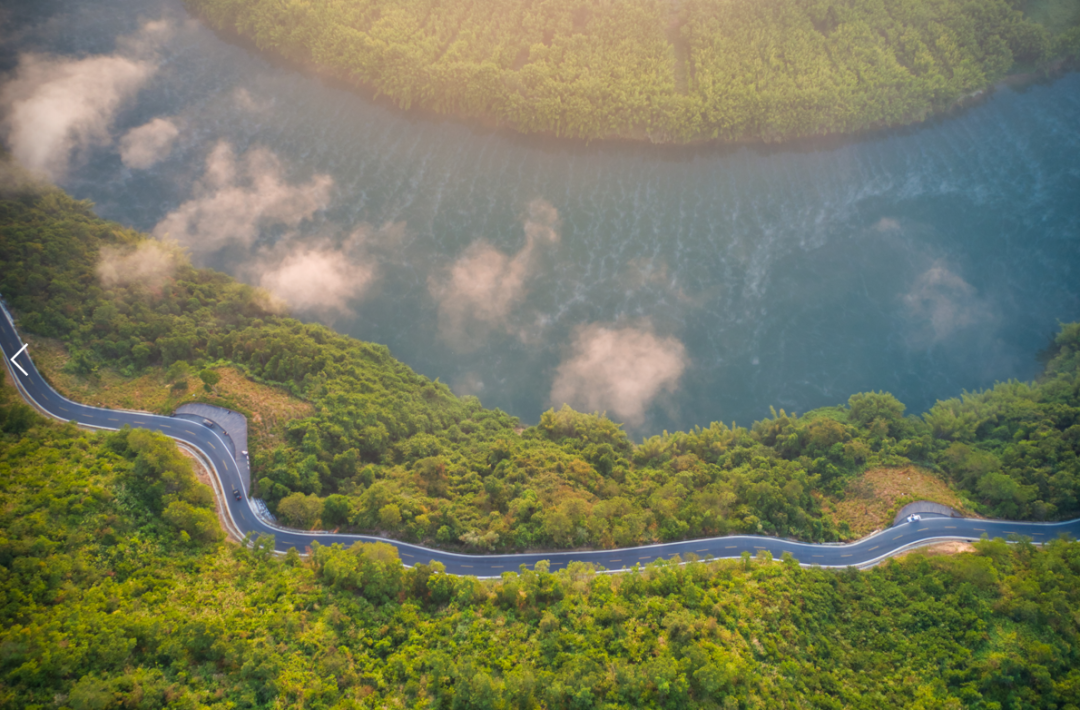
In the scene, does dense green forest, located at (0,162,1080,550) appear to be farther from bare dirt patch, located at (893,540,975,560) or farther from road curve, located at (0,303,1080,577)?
bare dirt patch, located at (893,540,975,560)

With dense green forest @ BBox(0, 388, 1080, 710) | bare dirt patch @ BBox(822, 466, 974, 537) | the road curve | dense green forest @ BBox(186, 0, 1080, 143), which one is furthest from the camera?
dense green forest @ BBox(186, 0, 1080, 143)

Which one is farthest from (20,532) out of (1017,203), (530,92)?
(1017,203)

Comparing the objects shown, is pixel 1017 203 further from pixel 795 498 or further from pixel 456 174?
pixel 456 174

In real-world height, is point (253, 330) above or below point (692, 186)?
below

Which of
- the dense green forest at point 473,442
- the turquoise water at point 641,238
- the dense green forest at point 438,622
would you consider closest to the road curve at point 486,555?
the dense green forest at point 473,442

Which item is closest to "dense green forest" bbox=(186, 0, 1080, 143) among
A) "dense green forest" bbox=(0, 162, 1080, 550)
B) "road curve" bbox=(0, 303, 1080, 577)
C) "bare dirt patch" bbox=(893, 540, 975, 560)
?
"dense green forest" bbox=(0, 162, 1080, 550)

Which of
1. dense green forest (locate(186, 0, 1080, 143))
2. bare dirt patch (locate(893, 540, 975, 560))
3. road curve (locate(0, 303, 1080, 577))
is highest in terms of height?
dense green forest (locate(186, 0, 1080, 143))

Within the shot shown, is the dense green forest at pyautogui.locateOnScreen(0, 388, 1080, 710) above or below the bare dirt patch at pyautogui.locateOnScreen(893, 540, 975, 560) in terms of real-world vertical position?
below

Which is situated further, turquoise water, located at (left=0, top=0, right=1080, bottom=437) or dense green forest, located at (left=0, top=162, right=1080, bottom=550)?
turquoise water, located at (left=0, top=0, right=1080, bottom=437)
